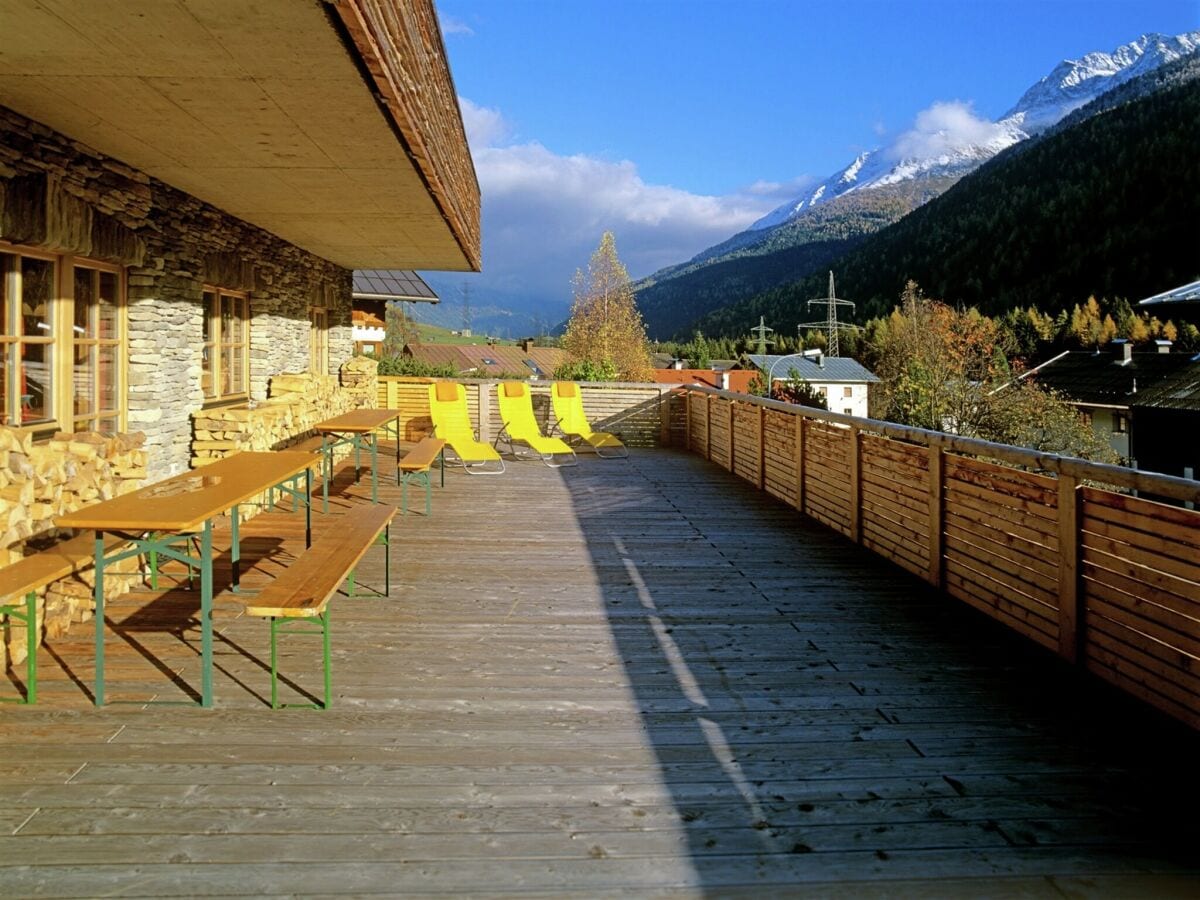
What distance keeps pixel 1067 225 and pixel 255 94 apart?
63646 millimetres

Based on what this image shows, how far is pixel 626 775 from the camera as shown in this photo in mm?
2627

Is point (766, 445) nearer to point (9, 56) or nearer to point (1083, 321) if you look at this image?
point (9, 56)

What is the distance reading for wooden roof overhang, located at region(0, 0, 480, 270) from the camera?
9.25ft

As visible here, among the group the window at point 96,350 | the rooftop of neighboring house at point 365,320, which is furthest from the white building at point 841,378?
the window at point 96,350

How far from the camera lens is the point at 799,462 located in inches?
281

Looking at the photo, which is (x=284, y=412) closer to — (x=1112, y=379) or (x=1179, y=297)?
(x=1179, y=297)

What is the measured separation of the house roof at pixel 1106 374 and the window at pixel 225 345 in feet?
121

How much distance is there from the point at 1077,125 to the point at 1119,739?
252 feet

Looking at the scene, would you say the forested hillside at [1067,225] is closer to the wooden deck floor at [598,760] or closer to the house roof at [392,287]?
the house roof at [392,287]

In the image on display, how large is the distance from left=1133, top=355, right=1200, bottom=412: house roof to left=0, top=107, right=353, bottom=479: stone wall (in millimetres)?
30433

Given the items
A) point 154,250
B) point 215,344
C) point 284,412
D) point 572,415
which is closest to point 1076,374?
point 572,415

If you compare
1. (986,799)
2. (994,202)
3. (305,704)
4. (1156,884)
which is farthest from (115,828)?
(994,202)

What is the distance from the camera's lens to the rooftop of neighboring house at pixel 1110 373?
127 feet

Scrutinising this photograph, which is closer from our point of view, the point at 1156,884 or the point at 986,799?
the point at 1156,884
